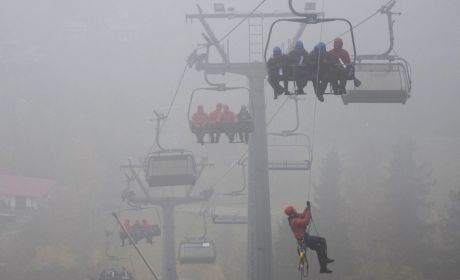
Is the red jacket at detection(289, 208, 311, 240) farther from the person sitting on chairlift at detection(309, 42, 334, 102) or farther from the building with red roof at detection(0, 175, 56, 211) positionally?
the building with red roof at detection(0, 175, 56, 211)

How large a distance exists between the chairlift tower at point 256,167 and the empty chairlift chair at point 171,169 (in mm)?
2354

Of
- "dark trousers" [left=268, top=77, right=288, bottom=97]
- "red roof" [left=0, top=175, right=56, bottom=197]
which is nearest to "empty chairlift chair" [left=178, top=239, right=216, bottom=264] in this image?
"dark trousers" [left=268, top=77, right=288, bottom=97]

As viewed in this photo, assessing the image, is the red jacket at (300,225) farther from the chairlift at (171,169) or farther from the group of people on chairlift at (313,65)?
the chairlift at (171,169)

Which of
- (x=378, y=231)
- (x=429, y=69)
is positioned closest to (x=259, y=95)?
(x=378, y=231)

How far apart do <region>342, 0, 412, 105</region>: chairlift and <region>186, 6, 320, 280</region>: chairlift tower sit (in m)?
3.37

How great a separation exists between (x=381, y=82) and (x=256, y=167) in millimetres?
4364

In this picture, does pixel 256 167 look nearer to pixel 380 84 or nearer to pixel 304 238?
pixel 380 84

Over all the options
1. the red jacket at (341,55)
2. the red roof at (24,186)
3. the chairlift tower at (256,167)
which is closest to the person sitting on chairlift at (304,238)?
the red jacket at (341,55)

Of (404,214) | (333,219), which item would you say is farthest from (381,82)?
(404,214)

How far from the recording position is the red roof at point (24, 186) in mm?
57438

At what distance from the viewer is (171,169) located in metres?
14.3

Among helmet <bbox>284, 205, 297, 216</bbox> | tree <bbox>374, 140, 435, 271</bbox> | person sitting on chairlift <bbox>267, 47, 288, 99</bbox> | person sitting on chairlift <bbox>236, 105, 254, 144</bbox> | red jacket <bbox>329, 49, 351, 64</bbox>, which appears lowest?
tree <bbox>374, 140, 435, 271</bbox>

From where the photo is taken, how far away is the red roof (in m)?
57.4

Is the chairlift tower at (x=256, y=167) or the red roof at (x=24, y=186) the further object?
the red roof at (x=24, y=186)
